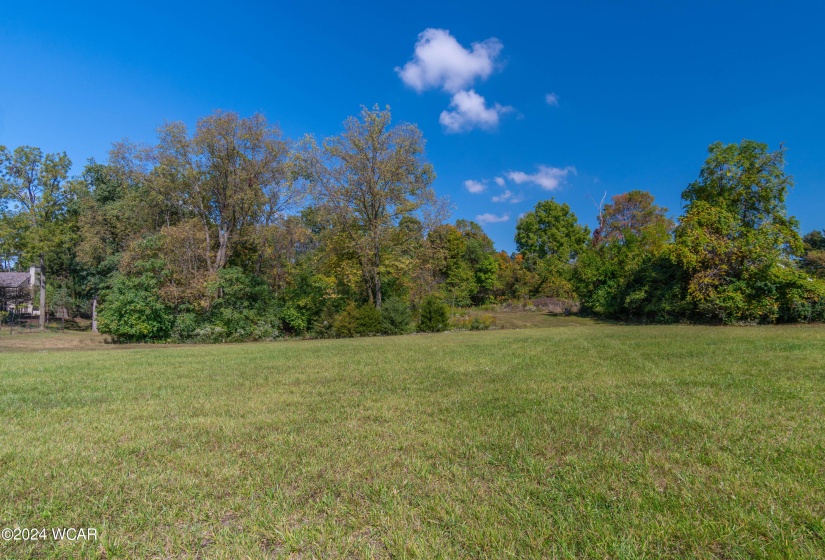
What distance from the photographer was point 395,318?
19156mm

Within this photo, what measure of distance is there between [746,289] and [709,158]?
724 centimetres

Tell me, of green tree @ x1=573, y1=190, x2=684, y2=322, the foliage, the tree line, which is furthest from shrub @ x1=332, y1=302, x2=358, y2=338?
green tree @ x1=573, y1=190, x2=684, y2=322

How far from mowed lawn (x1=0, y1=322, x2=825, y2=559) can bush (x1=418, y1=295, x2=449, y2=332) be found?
13.6m

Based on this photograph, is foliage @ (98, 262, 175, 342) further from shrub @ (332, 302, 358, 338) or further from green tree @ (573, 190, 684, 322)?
green tree @ (573, 190, 684, 322)

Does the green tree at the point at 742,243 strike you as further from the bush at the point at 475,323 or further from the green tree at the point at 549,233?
the green tree at the point at 549,233

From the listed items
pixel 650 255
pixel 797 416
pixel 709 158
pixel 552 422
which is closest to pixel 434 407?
pixel 552 422

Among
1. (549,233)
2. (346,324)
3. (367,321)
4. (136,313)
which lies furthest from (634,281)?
(136,313)

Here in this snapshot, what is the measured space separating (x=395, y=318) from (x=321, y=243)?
7.96 m

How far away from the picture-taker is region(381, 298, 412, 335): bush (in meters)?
19.0

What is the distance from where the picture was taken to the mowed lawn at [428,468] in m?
2.10

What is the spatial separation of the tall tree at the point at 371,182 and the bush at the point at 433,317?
9.56ft

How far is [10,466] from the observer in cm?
306

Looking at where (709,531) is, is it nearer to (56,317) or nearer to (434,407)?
(434,407)

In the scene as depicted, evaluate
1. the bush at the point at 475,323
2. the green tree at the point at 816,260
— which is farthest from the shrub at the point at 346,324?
the green tree at the point at 816,260
